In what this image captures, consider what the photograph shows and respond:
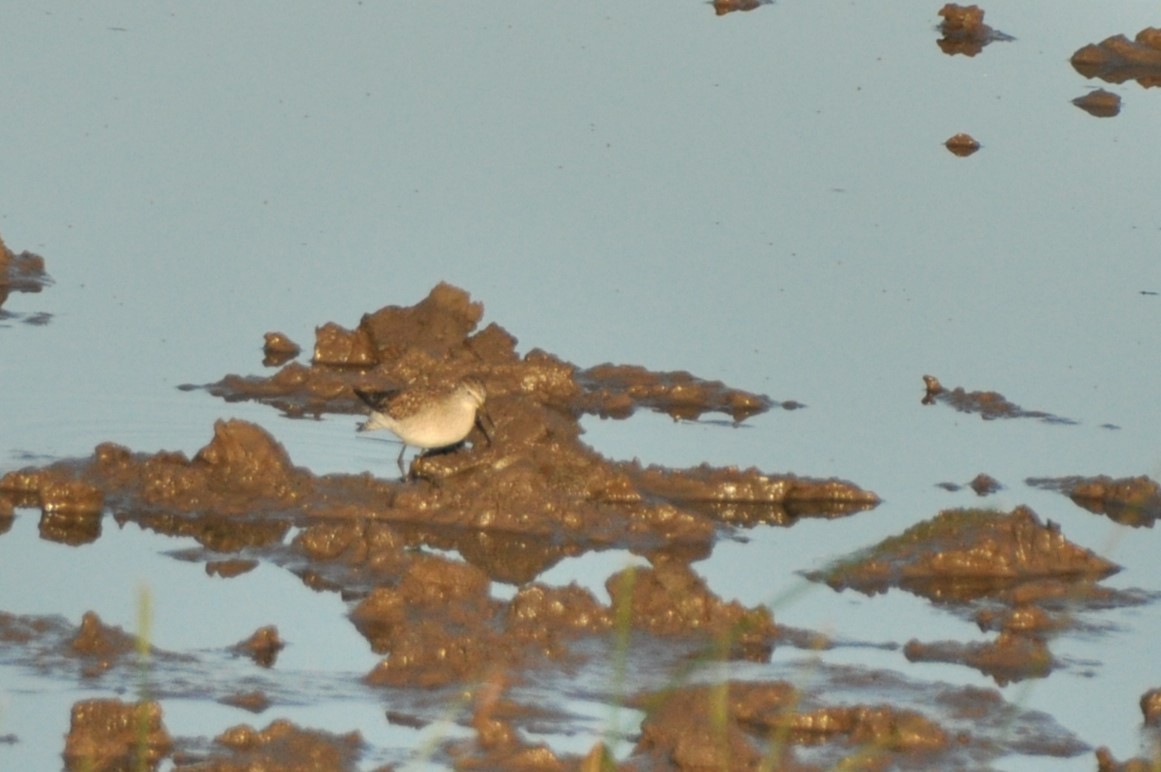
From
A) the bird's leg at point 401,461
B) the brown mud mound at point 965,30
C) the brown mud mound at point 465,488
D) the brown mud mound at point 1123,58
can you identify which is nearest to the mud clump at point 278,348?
the brown mud mound at point 465,488

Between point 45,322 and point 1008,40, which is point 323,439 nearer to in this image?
point 45,322

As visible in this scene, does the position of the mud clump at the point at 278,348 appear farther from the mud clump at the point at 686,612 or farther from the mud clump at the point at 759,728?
the mud clump at the point at 759,728

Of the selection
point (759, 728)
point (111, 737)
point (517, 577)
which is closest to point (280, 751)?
point (111, 737)

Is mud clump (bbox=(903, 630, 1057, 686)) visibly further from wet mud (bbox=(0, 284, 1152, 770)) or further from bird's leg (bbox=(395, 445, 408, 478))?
bird's leg (bbox=(395, 445, 408, 478))

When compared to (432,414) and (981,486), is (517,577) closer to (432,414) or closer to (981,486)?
(432,414)

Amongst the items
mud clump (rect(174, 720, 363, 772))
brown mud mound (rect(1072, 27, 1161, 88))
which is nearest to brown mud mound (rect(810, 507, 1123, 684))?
mud clump (rect(174, 720, 363, 772))

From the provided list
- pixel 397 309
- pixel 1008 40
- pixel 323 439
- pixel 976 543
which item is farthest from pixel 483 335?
pixel 1008 40
